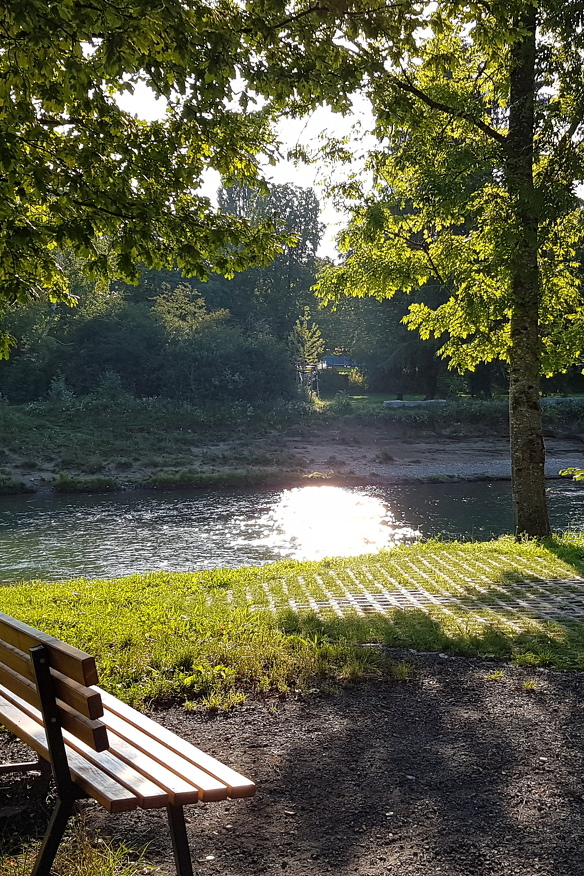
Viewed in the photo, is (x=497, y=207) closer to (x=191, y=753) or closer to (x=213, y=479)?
(x=191, y=753)

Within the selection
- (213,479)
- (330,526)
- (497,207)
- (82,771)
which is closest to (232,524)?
(330,526)

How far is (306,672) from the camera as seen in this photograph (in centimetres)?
579

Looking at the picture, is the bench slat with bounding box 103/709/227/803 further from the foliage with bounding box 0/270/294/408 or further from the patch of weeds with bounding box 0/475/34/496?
the foliage with bounding box 0/270/294/408

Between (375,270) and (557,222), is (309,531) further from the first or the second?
(557,222)

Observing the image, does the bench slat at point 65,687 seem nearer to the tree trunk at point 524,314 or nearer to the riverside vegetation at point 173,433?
the tree trunk at point 524,314

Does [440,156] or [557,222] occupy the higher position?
[440,156]

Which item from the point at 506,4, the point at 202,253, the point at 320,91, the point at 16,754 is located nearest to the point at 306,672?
the point at 16,754

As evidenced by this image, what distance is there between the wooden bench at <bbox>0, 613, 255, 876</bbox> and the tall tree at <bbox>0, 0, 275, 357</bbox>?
368 centimetres

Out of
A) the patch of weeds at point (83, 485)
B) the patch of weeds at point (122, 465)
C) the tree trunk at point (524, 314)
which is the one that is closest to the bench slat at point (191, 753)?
the tree trunk at point (524, 314)

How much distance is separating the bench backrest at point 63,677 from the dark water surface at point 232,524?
1192cm

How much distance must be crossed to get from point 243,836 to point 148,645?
3055mm

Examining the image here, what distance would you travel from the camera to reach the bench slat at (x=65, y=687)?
263 cm

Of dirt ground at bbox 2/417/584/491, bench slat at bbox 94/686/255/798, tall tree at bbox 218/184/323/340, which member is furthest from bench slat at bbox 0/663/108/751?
tall tree at bbox 218/184/323/340

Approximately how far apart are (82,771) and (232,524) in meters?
19.1
